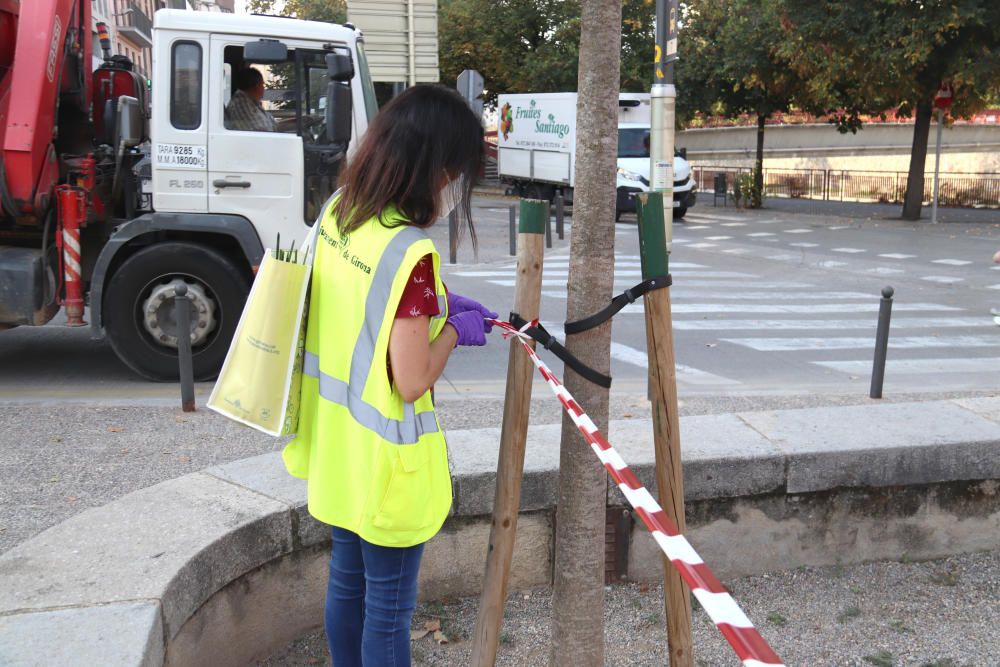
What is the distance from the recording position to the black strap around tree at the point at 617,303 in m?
2.93

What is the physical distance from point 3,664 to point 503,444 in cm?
151

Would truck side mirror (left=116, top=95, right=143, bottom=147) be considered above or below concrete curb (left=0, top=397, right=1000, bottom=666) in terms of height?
above

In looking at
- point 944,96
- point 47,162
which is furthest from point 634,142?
point 47,162

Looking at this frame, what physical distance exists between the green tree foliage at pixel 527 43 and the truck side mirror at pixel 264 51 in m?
26.2

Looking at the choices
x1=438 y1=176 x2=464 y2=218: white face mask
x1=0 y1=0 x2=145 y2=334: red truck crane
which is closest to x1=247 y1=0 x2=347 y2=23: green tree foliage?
x1=0 y1=0 x2=145 y2=334: red truck crane

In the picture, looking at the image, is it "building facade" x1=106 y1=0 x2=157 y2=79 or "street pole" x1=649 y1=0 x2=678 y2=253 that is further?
"building facade" x1=106 y1=0 x2=157 y2=79

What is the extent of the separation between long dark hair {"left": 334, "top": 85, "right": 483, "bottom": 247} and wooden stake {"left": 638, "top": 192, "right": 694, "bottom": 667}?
0.67 meters

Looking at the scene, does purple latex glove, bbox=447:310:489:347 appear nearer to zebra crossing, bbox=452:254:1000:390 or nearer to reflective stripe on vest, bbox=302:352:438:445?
reflective stripe on vest, bbox=302:352:438:445

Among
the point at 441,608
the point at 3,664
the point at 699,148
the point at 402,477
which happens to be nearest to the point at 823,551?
the point at 441,608

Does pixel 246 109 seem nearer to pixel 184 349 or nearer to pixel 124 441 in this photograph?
pixel 184 349

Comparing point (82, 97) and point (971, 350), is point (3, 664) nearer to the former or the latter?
point (82, 97)

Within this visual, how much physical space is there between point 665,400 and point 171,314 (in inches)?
211

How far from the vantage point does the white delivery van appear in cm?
2389

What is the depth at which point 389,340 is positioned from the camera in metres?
2.40
